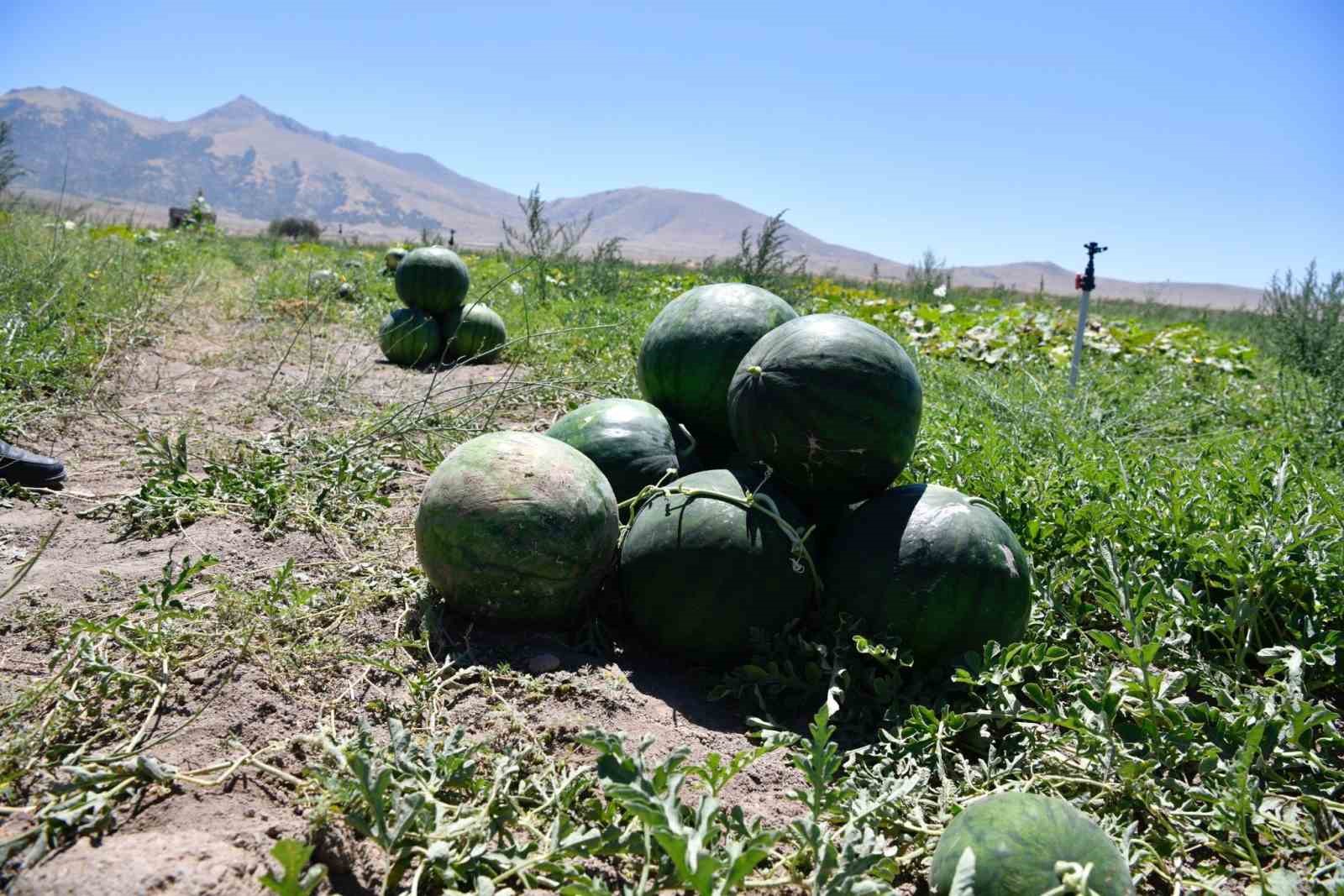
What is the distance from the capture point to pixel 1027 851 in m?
1.65

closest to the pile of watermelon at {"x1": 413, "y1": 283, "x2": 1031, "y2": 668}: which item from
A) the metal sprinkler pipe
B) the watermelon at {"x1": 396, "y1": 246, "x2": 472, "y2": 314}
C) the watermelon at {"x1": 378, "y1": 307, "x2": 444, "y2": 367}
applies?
the metal sprinkler pipe

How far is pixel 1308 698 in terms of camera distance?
2.62m

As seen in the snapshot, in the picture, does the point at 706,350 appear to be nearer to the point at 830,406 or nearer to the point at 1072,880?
the point at 830,406

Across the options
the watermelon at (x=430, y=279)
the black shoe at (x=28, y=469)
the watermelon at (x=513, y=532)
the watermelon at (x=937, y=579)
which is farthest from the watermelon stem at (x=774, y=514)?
the watermelon at (x=430, y=279)

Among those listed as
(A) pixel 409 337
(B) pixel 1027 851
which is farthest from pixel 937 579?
(A) pixel 409 337

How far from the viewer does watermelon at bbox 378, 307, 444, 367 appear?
7418mm

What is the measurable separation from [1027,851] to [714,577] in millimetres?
1228

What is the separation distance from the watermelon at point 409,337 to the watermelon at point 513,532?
4.83m

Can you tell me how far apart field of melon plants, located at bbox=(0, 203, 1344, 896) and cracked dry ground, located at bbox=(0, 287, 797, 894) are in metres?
0.01

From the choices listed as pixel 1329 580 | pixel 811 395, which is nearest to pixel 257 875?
pixel 811 395

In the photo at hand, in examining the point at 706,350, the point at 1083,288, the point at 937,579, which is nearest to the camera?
the point at 937,579

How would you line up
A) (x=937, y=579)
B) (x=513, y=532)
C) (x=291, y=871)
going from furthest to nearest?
1. (x=513, y=532)
2. (x=937, y=579)
3. (x=291, y=871)

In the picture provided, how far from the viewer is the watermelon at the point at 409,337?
7.42 m

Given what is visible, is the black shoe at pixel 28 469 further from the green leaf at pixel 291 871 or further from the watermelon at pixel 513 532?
the green leaf at pixel 291 871
